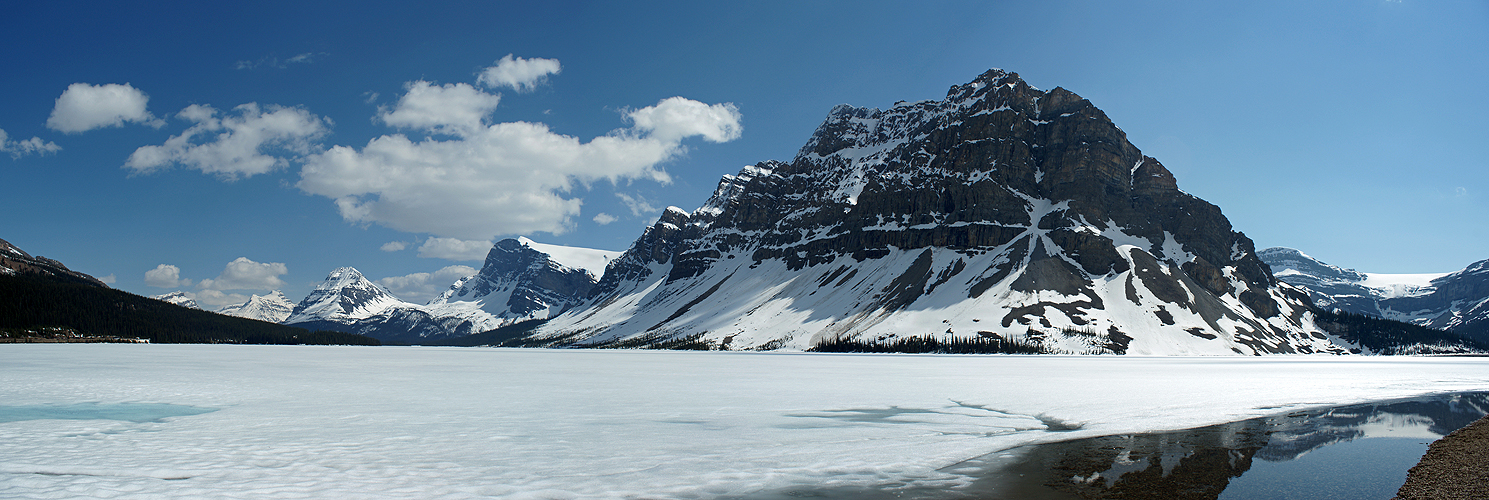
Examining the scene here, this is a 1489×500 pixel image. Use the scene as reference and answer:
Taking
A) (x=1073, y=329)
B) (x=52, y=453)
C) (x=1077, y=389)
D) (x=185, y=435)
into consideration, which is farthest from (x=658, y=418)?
(x=1073, y=329)

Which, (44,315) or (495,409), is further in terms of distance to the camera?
(44,315)

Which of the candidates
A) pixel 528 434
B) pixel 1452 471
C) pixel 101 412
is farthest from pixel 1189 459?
pixel 101 412

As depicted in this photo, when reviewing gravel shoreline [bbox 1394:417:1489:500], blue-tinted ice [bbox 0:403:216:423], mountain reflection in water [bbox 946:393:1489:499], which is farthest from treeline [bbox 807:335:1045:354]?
blue-tinted ice [bbox 0:403:216:423]

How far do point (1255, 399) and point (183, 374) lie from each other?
255ft

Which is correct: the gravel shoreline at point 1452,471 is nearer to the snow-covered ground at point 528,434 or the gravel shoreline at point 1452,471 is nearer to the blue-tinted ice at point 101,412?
the snow-covered ground at point 528,434

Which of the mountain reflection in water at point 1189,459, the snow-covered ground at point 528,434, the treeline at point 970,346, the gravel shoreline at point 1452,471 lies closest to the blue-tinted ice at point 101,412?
the snow-covered ground at point 528,434

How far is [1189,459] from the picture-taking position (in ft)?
→ 68.9

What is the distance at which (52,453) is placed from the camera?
19219mm

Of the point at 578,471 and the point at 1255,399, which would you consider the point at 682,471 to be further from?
the point at 1255,399

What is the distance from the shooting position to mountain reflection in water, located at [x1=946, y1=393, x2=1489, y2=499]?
1656 centimetres

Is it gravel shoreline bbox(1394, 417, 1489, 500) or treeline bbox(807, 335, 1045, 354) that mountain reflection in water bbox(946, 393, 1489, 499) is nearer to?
gravel shoreline bbox(1394, 417, 1489, 500)

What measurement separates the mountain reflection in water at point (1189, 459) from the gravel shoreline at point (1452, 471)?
443mm

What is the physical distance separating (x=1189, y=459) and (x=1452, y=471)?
6.27 meters

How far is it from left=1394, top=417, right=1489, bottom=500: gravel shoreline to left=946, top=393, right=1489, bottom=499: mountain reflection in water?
1.45 feet
